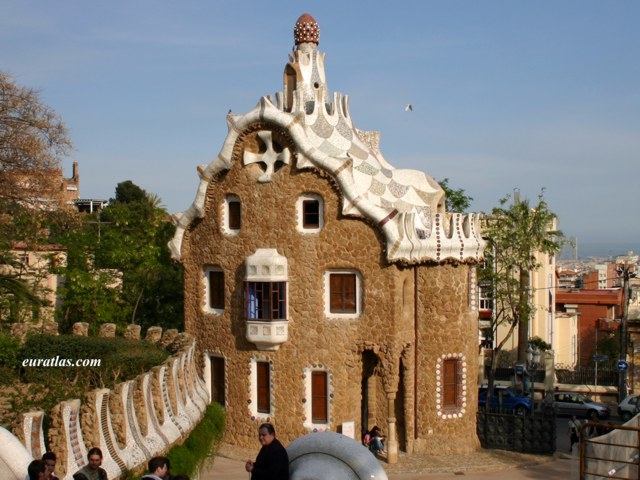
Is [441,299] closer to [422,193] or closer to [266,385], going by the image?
[422,193]

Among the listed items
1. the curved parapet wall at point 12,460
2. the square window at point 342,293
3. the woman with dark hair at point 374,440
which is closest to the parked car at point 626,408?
the woman with dark hair at point 374,440

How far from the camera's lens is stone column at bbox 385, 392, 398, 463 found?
24.8 m

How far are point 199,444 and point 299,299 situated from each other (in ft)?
21.0

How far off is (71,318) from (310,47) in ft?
55.8

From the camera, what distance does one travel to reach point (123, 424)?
1522cm

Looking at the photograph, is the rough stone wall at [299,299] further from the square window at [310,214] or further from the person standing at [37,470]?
the person standing at [37,470]

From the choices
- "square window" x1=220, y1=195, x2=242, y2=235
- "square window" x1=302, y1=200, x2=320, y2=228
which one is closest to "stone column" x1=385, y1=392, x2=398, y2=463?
"square window" x1=302, y1=200, x2=320, y2=228

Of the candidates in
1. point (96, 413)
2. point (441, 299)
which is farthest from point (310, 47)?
point (96, 413)

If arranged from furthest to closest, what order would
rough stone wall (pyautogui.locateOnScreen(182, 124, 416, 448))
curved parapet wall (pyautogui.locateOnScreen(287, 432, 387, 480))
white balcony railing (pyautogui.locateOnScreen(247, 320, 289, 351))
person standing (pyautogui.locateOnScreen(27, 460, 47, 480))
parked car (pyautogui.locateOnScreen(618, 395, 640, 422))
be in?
parked car (pyautogui.locateOnScreen(618, 395, 640, 422)), white balcony railing (pyautogui.locateOnScreen(247, 320, 289, 351)), rough stone wall (pyautogui.locateOnScreen(182, 124, 416, 448)), curved parapet wall (pyautogui.locateOnScreen(287, 432, 387, 480)), person standing (pyautogui.locateOnScreen(27, 460, 47, 480))

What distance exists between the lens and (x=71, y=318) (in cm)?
3850

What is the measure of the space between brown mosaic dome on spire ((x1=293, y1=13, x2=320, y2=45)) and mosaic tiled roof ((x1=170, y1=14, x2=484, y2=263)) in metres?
0.03

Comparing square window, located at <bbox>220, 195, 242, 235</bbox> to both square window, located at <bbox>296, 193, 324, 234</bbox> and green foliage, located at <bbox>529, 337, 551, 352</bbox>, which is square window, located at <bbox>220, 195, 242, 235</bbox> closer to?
square window, located at <bbox>296, 193, 324, 234</bbox>

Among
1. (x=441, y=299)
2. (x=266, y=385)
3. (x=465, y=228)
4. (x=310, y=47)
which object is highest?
(x=310, y=47)

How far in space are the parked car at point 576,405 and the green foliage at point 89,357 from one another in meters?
17.0
